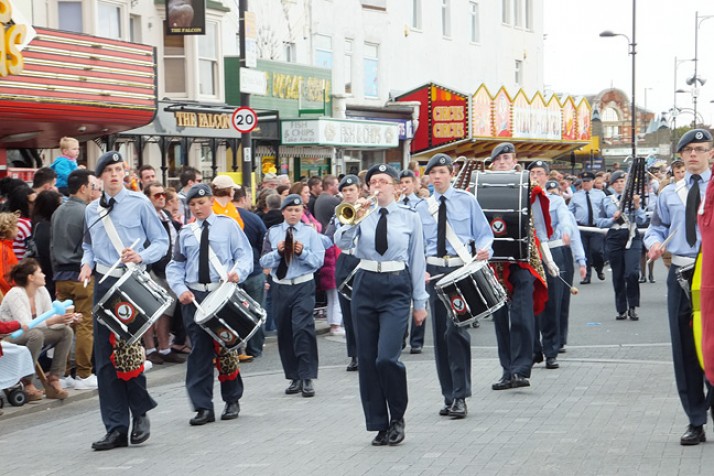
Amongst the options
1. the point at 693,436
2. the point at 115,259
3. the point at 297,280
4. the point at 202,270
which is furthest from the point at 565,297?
the point at 115,259

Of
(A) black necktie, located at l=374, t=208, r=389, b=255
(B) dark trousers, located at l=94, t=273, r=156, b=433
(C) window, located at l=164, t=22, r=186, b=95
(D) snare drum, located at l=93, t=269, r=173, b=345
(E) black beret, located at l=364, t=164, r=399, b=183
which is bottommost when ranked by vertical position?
(B) dark trousers, located at l=94, t=273, r=156, b=433

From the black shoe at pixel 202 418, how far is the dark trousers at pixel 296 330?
158 centimetres

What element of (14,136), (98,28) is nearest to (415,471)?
(14,136)

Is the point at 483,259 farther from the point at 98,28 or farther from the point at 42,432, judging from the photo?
the point at 98,28

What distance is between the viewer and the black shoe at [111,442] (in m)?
8.74

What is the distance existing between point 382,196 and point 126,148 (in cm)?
1573

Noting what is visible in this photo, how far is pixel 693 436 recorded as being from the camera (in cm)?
804

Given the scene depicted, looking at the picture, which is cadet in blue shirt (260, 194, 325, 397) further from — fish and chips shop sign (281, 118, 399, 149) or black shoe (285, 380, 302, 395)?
fish and chips shop sign (281, 118, 399, 149)

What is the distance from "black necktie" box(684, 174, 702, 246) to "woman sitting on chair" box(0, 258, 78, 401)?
5.21 metres

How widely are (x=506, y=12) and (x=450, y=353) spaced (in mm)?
37868

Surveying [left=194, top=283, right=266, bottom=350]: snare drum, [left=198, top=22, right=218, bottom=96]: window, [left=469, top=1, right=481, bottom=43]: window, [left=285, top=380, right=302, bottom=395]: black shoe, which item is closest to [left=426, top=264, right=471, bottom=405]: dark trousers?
[left=194, top=283, right=266, bottom=350]: snare drum

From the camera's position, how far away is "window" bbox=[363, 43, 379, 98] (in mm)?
35031

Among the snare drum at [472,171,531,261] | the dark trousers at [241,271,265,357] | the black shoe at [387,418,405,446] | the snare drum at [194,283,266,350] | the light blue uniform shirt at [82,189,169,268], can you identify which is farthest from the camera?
the dark trousers at [241,271,265,357]

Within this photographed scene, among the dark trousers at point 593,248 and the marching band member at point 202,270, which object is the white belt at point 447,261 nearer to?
the marching band member at point 202,270
